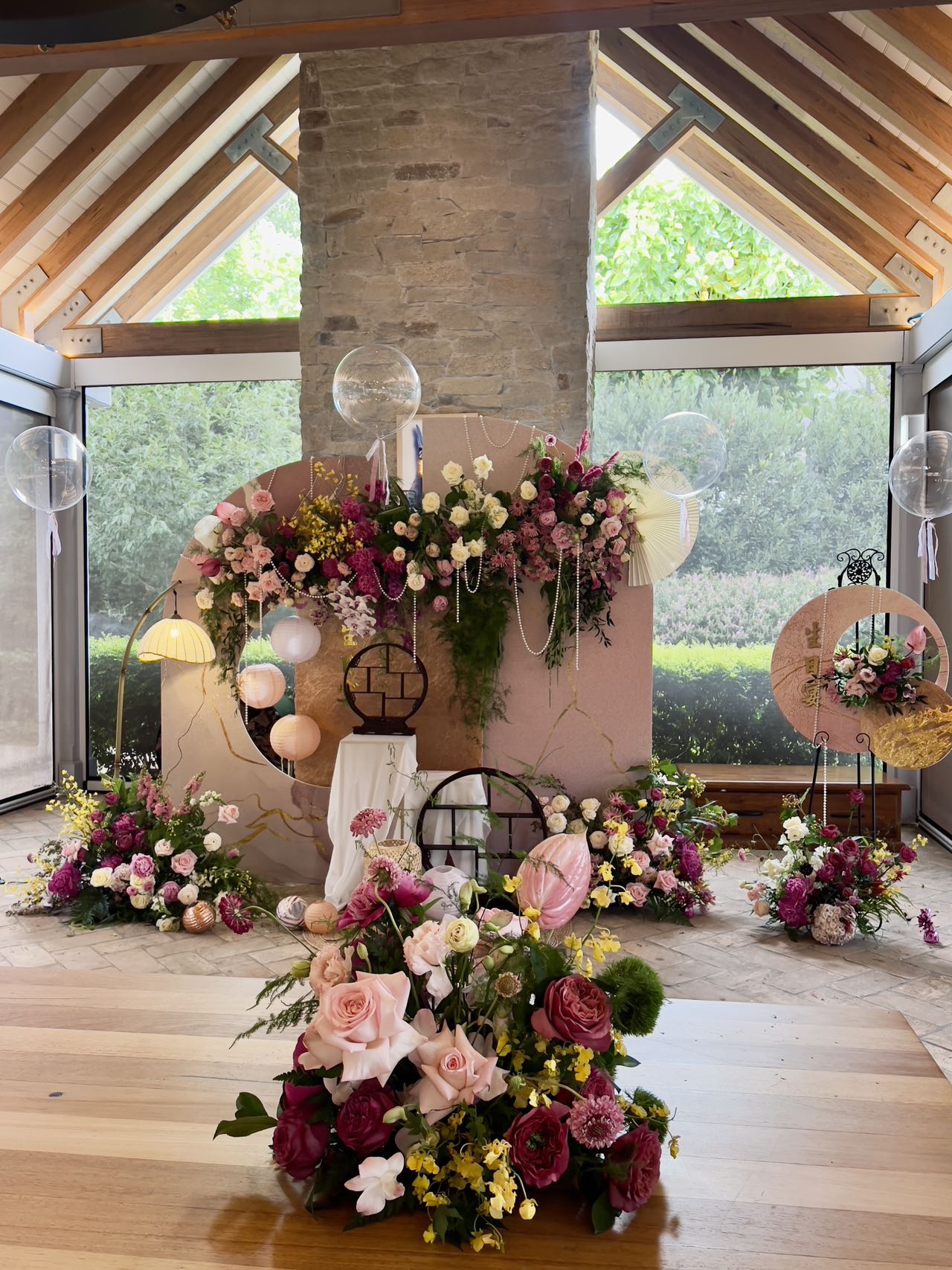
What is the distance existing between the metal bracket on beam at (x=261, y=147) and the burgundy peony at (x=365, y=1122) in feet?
23.9

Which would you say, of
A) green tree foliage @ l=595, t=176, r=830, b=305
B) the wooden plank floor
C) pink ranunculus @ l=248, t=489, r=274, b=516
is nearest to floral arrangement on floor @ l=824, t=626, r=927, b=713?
pink ranunculus @ l=248, t=489, r=274, b=516

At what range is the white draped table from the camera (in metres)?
5.03

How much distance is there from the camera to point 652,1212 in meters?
1.14

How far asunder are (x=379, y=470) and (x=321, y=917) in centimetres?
219

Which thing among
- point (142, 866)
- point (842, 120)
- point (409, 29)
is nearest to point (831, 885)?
point (142, 866)

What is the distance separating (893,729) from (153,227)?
5.90 m

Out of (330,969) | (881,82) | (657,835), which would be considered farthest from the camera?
(881,82)

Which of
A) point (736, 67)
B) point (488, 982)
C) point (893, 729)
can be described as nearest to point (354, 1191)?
point (488, 982)

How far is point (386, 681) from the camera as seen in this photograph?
220 inches

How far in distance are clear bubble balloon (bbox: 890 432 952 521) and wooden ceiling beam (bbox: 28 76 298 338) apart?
466cm

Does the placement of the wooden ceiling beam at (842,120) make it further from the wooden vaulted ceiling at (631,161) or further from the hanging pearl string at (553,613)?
the hanging pearl string at (553,613)

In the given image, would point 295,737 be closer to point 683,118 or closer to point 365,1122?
point 365,1122

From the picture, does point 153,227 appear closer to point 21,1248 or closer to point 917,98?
point 917,98

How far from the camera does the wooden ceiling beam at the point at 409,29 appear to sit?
251 cm
